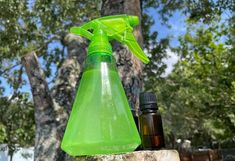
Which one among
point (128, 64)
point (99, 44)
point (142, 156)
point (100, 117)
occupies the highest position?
point (128, 64)

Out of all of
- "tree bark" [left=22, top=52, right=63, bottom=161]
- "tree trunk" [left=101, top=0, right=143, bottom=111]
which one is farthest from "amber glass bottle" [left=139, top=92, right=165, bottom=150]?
"tree bark" [left=22, top=52, right=63, bottom=161]

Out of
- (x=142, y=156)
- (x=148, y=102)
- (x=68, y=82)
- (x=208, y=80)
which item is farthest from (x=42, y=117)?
(x=208, y=80)

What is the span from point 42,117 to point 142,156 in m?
3.09

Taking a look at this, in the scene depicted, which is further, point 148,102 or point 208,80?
point 208,80

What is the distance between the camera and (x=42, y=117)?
3891 mm

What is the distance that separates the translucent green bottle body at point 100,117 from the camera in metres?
0.94

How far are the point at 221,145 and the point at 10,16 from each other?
876 inches

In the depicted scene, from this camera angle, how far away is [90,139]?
36.7 inches

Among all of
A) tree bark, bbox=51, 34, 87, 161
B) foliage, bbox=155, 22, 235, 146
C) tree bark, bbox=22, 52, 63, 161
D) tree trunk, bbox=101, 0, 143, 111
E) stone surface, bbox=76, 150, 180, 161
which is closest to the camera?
stone surface, bbox=76, 150, 180, 161

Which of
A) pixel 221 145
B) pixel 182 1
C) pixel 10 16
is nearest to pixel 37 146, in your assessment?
pixel 10 16

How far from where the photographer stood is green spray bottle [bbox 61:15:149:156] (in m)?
0.94

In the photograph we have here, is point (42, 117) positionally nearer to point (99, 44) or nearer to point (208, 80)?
point (99, 44)

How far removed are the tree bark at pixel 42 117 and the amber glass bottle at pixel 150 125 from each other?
2.80 metres

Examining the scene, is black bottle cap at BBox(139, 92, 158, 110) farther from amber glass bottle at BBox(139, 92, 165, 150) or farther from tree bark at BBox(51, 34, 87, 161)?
tree bark at BBox(51, 34, 87, 161)
